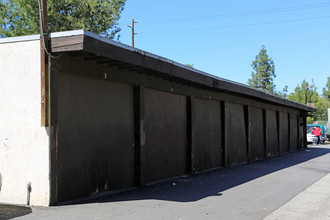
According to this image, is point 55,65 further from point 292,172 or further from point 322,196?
point 292,172

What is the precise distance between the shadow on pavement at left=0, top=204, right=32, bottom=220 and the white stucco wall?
27 cm

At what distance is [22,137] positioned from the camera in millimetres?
8336

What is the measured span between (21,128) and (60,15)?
2409 cm

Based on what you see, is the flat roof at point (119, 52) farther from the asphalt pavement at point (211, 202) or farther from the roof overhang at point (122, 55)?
the asphalt pavement at point (211, 202)

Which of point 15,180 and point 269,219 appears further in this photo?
point 15,180

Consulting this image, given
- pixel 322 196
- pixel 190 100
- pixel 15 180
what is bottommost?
pixel 322 196

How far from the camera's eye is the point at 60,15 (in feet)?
99.6

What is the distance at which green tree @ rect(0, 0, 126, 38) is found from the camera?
29438 millimetres

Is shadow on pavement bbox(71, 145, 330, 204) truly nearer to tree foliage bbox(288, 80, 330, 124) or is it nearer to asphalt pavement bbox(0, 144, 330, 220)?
asphalt pavement bbox(0, 144, 330, 220)

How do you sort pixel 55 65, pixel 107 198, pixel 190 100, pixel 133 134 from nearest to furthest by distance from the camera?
pixel 55 65 < pixel 107 198 < pixel 133 134 < pixel 190 100

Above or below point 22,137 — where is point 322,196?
below

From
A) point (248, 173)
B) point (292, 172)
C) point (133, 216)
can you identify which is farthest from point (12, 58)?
point (292, 172)

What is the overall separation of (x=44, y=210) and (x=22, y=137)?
1817mm

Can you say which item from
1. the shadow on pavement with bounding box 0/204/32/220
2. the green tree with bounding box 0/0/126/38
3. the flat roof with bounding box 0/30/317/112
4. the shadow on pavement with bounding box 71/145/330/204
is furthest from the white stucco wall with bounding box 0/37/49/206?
the green tree with bounding box 0/0/126/38
